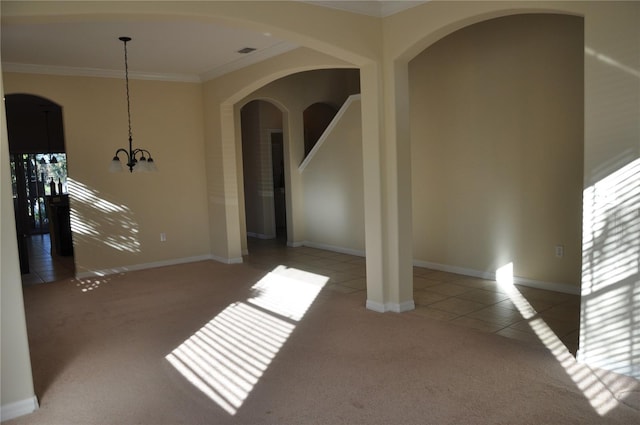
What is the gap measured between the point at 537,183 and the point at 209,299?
3538 millimetres

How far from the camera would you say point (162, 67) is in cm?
647

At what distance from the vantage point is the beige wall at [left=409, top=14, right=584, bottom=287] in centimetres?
486

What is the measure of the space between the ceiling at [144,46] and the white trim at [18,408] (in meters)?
2.60

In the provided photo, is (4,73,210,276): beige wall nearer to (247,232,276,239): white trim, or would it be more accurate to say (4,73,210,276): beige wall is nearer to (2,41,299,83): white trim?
(2,41,299,83): white trim

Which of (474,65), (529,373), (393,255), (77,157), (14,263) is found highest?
(474,65)

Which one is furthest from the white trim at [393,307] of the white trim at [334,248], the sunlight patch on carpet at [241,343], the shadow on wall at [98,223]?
the shadow on wall at [98,223]

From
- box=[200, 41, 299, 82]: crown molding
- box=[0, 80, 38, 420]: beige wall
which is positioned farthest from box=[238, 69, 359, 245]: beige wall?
box=[0, 80, 38, 420]: beige wall

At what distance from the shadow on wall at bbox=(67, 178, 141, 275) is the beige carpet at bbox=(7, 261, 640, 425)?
155 centimetres

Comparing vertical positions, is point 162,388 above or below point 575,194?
below

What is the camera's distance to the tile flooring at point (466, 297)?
13.4ft

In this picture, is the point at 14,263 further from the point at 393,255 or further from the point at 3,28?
the point at 393,255

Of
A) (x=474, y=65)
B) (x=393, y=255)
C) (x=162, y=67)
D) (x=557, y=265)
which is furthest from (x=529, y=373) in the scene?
(x=162, y=67)

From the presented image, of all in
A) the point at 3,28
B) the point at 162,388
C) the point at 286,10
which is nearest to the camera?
the point at 162,388

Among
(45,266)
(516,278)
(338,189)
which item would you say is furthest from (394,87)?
(45,266)
